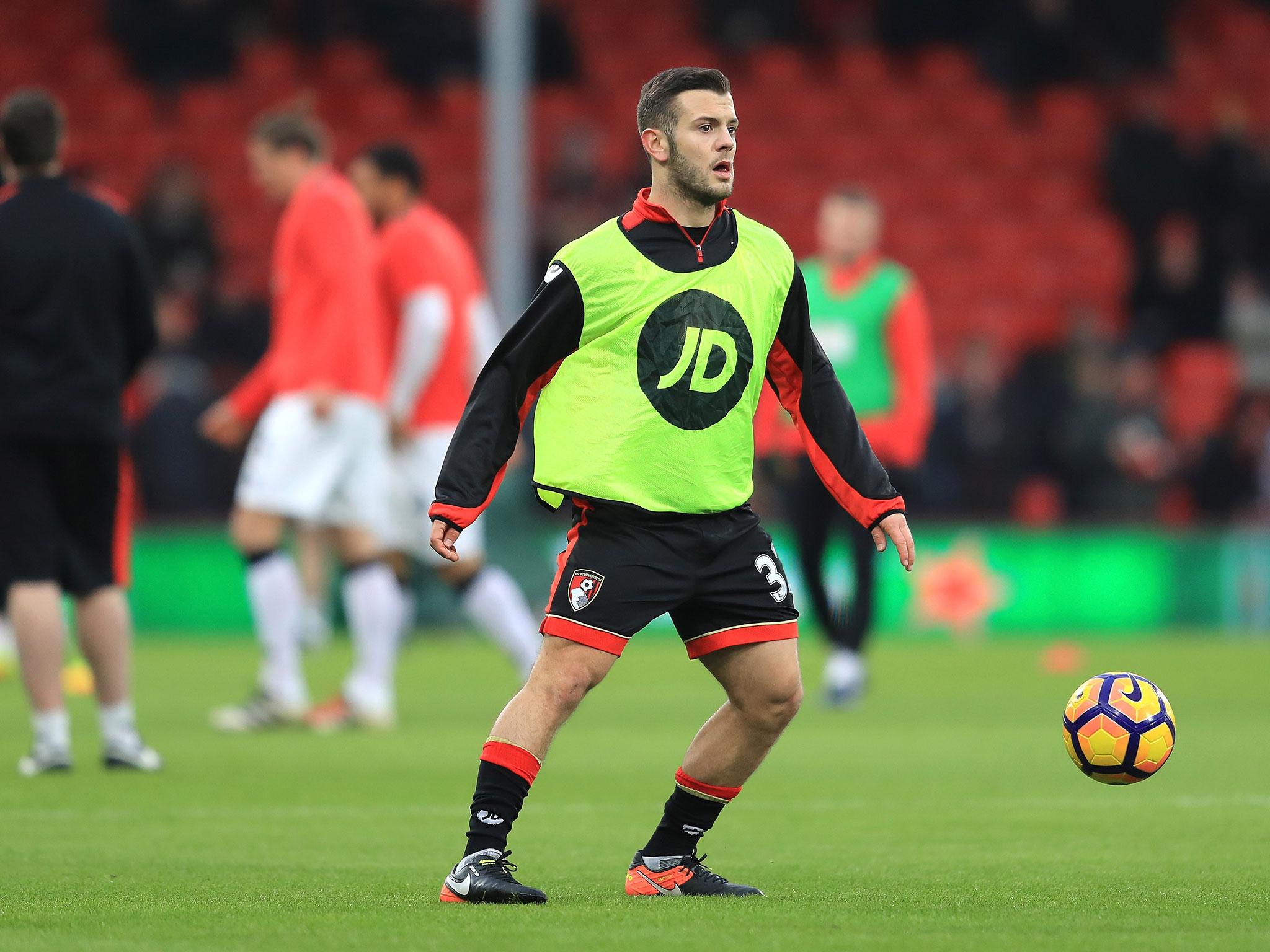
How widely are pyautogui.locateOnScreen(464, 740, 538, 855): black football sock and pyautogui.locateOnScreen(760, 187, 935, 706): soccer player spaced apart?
569 cm

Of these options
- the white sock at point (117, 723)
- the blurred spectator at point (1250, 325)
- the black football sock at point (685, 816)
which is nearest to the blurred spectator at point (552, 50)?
the blurred spectator at point (1250, 325)

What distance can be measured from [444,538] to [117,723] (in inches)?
133

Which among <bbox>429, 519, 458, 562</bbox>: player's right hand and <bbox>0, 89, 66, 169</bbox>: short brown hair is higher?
<bbox>0, 89, 66, 169</bbox>: short brown hair

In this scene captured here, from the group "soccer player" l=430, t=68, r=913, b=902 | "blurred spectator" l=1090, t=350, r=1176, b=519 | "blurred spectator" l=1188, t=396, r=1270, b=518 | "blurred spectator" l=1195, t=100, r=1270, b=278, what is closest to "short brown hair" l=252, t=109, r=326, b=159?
"soccer player" l=430, t=68, r=913, b=902

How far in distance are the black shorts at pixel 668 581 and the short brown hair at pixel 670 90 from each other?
922mm

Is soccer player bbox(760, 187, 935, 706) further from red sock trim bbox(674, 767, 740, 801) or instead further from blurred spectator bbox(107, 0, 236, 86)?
blurred spectator bbox(107, 0, 236, 86)

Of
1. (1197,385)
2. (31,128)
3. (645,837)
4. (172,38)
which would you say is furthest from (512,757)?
(172,38)

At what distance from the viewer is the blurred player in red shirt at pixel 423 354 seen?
31.3 ft

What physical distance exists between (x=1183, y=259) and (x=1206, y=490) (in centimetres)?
227

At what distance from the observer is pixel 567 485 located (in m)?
4.84

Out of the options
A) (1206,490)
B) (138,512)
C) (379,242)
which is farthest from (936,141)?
(379,242)

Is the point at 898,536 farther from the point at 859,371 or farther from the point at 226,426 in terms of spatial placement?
the point at 859,371

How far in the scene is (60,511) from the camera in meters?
7.49

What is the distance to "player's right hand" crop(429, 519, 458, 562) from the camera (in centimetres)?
469
